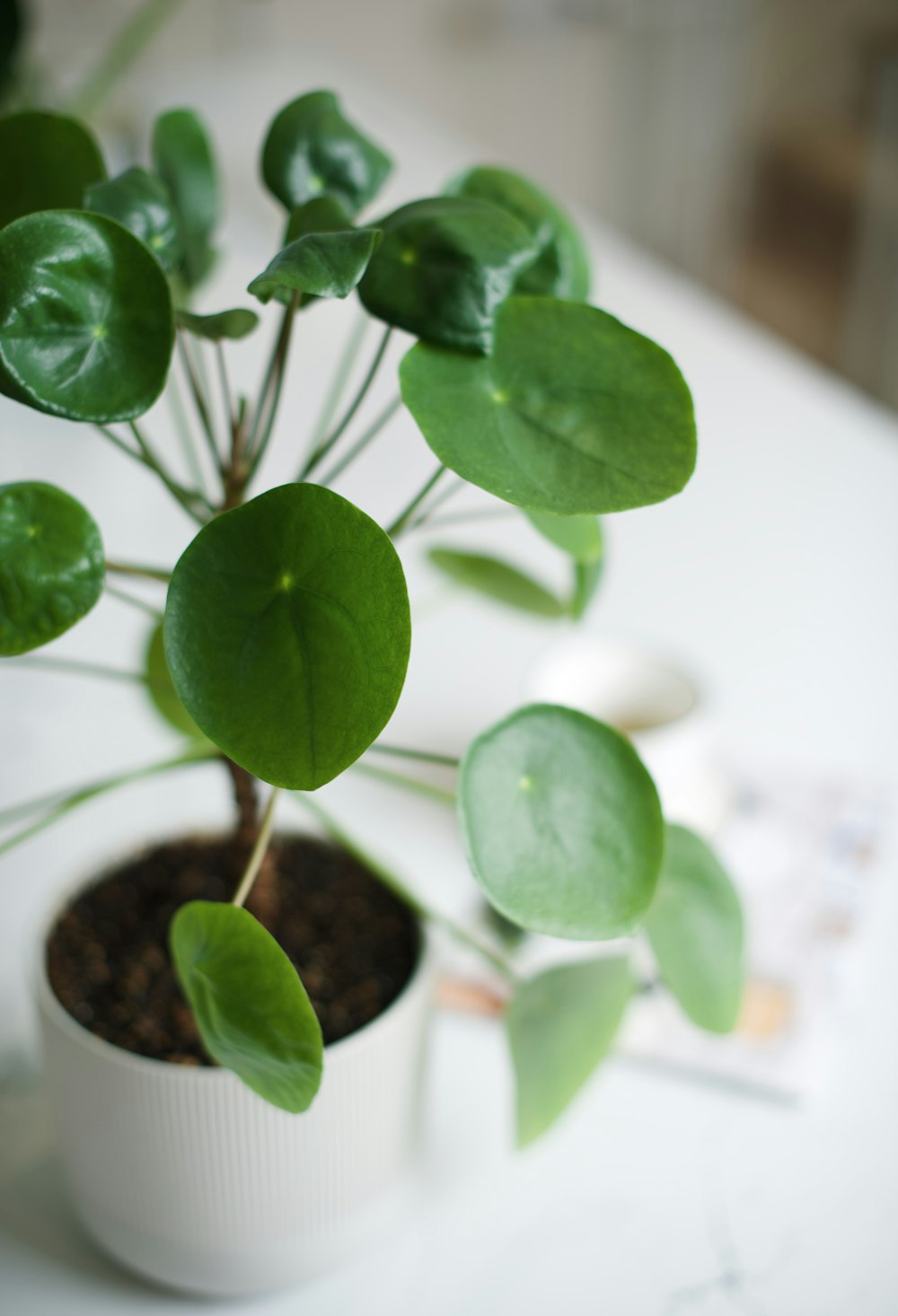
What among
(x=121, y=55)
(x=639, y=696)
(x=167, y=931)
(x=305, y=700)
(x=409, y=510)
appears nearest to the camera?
(x=305, y=700)

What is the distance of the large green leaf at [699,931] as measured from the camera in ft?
1.85

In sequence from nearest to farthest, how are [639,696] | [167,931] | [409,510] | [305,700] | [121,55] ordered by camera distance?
[305,700] < [409,510] < [167,931] < [639,696] < [121,55]

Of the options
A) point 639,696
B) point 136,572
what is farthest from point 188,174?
point 639,696

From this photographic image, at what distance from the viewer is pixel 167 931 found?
2.03 feet

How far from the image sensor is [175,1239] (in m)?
0.58

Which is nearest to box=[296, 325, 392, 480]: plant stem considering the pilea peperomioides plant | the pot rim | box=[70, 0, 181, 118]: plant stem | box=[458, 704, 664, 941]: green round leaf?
the pilea peperomioides plant

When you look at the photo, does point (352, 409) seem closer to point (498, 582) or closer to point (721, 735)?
point (498, 582)

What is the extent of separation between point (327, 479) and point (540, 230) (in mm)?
123

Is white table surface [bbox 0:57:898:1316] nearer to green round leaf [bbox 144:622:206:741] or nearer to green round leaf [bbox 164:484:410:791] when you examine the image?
green round leaf [bbox 144:622:206:741]

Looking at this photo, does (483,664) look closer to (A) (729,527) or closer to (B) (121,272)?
(A) (729,527)

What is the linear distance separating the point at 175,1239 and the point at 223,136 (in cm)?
173

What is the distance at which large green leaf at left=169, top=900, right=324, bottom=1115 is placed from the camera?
0.44m

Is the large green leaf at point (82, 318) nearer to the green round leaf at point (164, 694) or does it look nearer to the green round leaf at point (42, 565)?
the green round leaf at point (42, 565)

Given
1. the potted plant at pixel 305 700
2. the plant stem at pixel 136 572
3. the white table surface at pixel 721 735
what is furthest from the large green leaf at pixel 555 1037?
the plant stem at pixel 136 572
